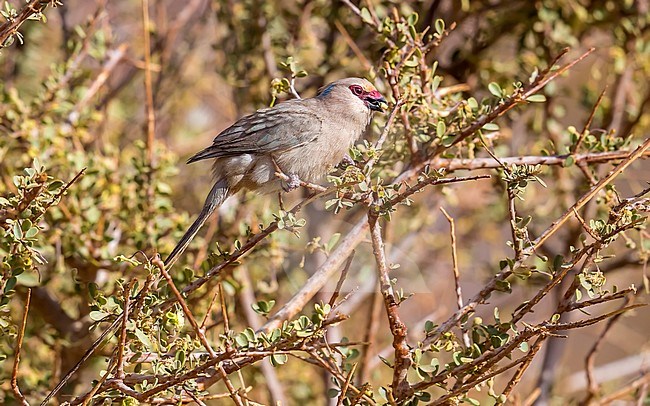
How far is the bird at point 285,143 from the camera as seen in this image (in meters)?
2.54

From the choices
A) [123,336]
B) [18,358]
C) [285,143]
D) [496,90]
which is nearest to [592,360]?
[496,90]

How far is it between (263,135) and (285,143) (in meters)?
0.08

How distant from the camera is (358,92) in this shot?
2.56 metres

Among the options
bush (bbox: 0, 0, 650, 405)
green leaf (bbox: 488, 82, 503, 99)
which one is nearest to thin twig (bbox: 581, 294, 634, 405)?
bush (bbox: 0, 0, 650, 405)

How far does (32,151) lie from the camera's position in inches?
100

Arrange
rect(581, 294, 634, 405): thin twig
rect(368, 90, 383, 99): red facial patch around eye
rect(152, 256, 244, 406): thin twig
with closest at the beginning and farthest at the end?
rect(152, 256, 244, 406): thin twig, rect(581, 294, 634, 405): thin twig, rect(368, 90, 383, 99): red facial patch around eye

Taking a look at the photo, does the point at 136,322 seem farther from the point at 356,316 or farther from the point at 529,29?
the point at 356,316

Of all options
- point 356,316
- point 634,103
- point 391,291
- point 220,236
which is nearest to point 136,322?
point 391,291

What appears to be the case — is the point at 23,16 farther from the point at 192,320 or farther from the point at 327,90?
the point at 327,90

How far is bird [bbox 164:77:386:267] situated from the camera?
2.54 m

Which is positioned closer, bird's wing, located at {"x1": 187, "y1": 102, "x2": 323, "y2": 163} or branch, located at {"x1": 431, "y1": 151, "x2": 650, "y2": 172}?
branch, located at {"x1": 431, "y1": 151, "x2": 650, "y2": 172}

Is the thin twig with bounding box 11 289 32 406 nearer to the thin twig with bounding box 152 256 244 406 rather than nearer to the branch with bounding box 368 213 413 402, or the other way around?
the thin twig with bounding box 152 256 244 406

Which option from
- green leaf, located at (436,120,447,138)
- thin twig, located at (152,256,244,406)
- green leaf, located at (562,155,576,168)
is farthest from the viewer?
green leaf, located at (562,155,576,168)

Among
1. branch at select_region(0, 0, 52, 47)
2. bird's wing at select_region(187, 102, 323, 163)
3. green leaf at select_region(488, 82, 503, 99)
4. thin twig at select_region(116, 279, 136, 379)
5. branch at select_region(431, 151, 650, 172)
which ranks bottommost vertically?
thin twig at select_region(116, 279, 136, 379)
